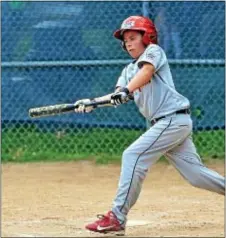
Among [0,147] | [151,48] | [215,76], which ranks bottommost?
[0,147]

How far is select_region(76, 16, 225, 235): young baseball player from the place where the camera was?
5746 millimetres

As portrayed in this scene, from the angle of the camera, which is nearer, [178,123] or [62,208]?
[178,123]

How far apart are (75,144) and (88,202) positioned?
2.87 meters

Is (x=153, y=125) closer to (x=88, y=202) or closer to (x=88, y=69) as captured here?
(x=88, y=202)

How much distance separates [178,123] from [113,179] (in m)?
2.99

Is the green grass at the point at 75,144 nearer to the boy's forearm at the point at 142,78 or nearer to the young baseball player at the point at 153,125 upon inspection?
the young baseball player at the point at 153,125

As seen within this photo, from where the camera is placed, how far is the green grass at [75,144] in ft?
32.5

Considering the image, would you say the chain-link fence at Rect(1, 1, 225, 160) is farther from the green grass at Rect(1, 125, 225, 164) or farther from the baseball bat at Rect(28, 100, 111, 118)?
A: the baseball bat at Rect(28, 100, 111, 118)

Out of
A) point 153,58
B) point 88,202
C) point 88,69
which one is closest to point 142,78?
point 153,58

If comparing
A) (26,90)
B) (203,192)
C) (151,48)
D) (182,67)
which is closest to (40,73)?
(26,90)

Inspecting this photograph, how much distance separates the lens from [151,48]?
5.84 metres

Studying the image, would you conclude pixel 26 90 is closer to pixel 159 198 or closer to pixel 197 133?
pixel 197 133

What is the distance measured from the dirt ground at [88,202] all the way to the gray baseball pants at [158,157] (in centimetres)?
25

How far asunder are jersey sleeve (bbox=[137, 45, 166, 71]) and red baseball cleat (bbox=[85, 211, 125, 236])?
3.26 ft
